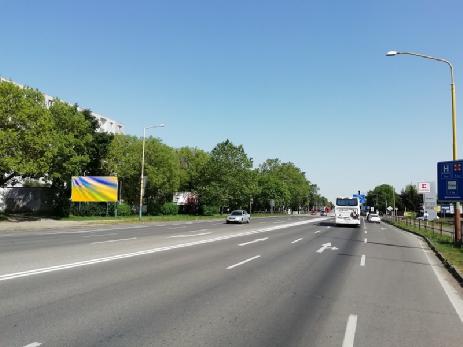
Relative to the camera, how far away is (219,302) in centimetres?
798

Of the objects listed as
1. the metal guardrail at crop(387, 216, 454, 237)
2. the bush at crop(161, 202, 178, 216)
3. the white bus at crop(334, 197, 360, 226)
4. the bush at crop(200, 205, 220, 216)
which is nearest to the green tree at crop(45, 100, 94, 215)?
the bush at crop(161, 202, 178, 216)

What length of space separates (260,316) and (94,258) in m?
7.99

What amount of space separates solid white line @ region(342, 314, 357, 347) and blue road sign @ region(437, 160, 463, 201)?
17757 millimetres

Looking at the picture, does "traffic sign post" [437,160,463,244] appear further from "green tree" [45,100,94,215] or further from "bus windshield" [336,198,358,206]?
"green tree" [45,100,94,215]

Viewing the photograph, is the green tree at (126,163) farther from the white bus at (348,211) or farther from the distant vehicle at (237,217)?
the white bus at (348,211)

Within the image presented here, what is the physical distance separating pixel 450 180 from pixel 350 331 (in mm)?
19047

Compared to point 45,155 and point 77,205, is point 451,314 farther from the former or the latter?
point 77,205

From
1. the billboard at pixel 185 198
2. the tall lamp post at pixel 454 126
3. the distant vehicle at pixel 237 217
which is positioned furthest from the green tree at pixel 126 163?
the tall lamp post at pixel 454 126

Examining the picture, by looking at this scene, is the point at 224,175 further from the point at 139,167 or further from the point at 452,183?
the point at 452,183

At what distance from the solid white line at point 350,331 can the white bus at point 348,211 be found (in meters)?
36.8

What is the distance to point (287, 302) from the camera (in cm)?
821

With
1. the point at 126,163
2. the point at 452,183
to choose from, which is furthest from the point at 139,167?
the point at 452,183

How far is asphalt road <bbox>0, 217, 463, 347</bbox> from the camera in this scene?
233 inches

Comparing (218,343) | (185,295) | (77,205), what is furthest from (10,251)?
(77,205)
